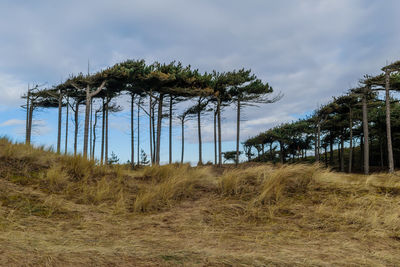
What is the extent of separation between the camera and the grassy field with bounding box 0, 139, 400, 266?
3.29 metres

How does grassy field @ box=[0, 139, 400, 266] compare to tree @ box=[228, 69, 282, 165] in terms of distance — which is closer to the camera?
grassy field @ box=[0, 139, 400, 266]

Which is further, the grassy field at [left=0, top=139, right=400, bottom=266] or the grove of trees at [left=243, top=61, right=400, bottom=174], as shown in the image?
the grove of trees at [left=243, top=61, right=400, bottom=174]

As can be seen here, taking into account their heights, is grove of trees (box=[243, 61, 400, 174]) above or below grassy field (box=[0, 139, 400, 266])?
above

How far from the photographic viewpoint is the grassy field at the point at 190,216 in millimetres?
3293

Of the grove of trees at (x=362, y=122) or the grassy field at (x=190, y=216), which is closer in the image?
the grassy field at (x=190, y=216)

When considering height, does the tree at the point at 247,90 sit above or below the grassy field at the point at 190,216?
above

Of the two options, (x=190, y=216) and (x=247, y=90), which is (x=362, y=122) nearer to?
(x=247, y=90)

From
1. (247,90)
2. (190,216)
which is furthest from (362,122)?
(190,216)

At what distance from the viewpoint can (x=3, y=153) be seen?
8.09 m

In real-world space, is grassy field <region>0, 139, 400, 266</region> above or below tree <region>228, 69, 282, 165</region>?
below

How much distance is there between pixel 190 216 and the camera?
18.0 feet

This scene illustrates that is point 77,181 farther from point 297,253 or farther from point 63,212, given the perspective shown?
point 297,253

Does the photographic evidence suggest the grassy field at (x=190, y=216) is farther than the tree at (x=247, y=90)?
No

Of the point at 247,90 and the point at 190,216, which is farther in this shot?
the point at 247,90
